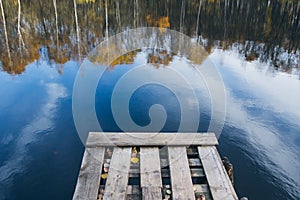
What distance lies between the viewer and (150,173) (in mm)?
3639

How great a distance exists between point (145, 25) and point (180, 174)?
17095 millimetres

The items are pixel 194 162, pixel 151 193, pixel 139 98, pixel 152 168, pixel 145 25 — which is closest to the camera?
pixel 151 193

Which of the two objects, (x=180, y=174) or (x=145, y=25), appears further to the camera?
(x=145, y=25)

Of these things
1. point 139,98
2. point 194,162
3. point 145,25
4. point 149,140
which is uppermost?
point 145,25

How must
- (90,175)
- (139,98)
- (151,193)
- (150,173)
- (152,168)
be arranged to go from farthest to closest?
(139,98), (152,168), (150,173), (90,175), (151,193)

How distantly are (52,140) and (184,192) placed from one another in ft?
11.9

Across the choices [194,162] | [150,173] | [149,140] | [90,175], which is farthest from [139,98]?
[90,175]

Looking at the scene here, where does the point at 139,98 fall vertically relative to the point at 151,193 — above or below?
below

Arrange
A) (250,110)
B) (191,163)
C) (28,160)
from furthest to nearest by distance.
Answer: (250,110) < (28,160) < (191,163)

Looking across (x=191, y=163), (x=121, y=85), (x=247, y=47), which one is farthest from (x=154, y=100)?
(x=247, y=47)

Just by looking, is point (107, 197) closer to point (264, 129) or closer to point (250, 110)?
point (264, 129)

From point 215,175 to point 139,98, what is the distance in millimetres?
4259

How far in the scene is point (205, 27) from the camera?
18.5 metres

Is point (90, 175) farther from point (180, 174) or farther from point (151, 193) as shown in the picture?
point (180, 174)
